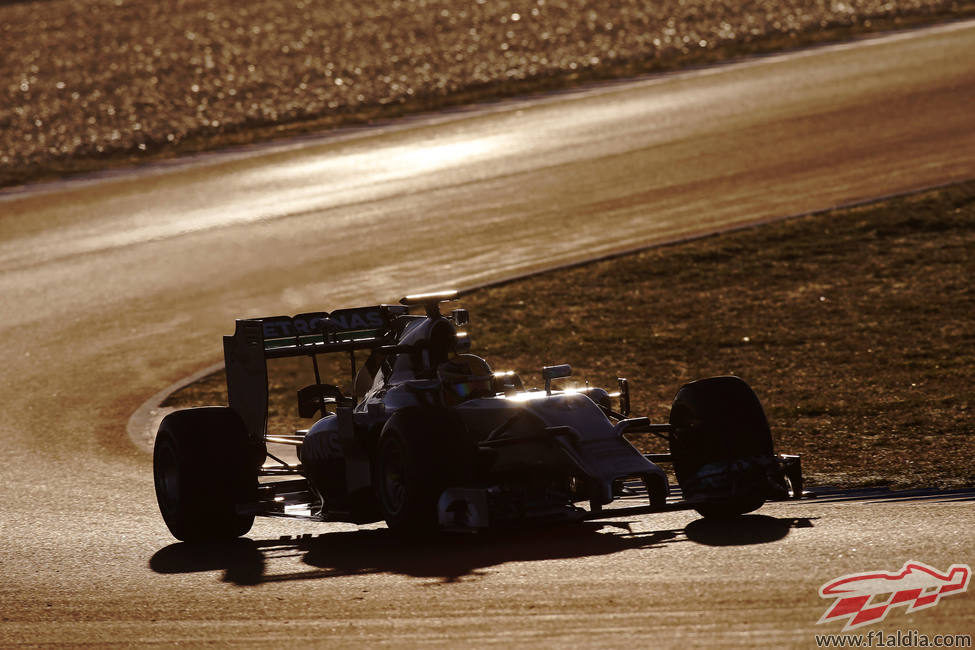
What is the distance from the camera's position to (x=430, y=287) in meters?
22.9

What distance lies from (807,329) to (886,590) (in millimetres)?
11944

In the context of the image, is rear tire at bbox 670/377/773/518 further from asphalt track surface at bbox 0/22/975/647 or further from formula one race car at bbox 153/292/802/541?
asphalt track surface at bbox 0/22/975/647

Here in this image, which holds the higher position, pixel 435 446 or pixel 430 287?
pixel 430 287

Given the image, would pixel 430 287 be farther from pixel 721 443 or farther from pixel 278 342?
pixel 721 443

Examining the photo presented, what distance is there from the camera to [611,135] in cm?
3131

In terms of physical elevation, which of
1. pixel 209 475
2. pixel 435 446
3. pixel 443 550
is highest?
pixel 435 446

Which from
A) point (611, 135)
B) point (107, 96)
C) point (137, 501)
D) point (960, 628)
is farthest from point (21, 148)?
point (960, 628)

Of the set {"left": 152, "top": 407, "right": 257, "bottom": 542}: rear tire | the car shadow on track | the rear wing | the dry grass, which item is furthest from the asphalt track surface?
the dry grass

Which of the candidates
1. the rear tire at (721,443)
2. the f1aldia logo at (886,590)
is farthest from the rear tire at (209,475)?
the f1aldia logo at (886,590)

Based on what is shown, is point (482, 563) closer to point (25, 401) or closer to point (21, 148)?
point (25, 401)

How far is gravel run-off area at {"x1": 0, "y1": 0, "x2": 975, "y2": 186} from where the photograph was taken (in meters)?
34.4

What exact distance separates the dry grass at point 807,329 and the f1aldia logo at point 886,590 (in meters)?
4.00

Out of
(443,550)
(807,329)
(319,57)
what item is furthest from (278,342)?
(319,57)

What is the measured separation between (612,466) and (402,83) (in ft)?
93.4
